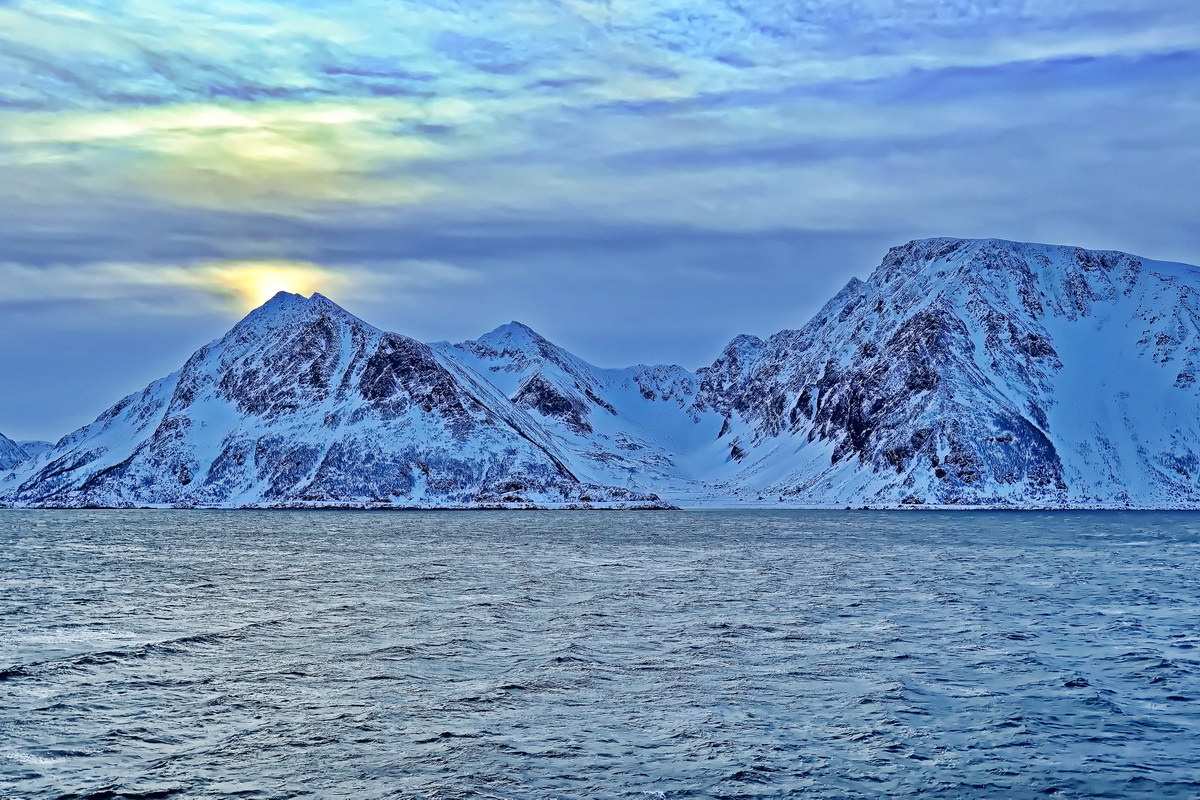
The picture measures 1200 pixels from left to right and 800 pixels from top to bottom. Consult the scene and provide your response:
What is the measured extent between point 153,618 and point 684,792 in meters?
42.1

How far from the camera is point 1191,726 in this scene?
32.5m

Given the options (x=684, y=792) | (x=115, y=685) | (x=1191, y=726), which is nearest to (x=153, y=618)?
(x=115, y=685)

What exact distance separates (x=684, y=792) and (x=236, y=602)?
4756 centimetres

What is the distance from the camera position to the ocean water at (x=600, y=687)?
89.9 feet

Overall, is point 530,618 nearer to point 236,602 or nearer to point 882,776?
point 236,602

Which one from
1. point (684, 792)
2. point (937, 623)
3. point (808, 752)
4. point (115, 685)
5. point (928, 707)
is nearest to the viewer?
point (684, 792)

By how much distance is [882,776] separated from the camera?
27359mm

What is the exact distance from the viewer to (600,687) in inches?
1505

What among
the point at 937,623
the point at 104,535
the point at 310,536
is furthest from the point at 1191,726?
the point at 104,535

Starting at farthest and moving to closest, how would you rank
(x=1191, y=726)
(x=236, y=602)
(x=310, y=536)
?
(x=310, y=536)
(x=236, y=602)
(x=1191, y=726)

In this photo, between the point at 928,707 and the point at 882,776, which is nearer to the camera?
the point at 882,776

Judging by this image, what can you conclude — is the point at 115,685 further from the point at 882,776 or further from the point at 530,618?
the point at 882,776

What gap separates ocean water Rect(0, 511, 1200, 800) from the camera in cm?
2741

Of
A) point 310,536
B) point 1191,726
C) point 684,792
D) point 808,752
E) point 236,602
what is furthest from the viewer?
point 310,536
